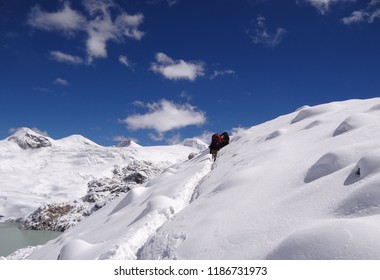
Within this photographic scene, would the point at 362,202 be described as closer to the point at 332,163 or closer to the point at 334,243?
the point at 334,243

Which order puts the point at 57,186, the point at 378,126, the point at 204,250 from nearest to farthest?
1. the point at 204,250
2. the point at 378,126
3. the point at 57,186

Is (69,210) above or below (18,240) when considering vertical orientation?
above

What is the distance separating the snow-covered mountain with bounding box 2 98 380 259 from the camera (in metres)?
6.16

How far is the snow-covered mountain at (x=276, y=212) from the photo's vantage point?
20.2 ft

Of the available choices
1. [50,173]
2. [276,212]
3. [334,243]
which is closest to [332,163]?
[276,212]

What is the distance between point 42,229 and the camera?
73250mm

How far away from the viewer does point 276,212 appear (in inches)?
341

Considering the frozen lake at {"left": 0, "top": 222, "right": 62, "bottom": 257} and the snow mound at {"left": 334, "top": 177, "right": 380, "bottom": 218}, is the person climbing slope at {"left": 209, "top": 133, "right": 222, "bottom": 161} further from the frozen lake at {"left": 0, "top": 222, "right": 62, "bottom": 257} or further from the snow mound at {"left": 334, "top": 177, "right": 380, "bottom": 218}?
the frozen lake at {"left": 0, "top": 222, "right": 62, "bottom": 257}

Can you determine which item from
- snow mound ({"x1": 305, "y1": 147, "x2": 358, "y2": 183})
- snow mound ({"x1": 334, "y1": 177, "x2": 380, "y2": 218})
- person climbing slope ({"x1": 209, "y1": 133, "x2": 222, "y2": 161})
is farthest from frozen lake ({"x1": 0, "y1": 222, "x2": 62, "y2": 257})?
snow mound ({"x1": 334, "y1": 177, "x2": 380, "y2": 218})

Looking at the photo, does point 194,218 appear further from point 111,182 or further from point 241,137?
point 111,182

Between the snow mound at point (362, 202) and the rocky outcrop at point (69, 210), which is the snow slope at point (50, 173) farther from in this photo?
the snow mound at point (362, 202)
